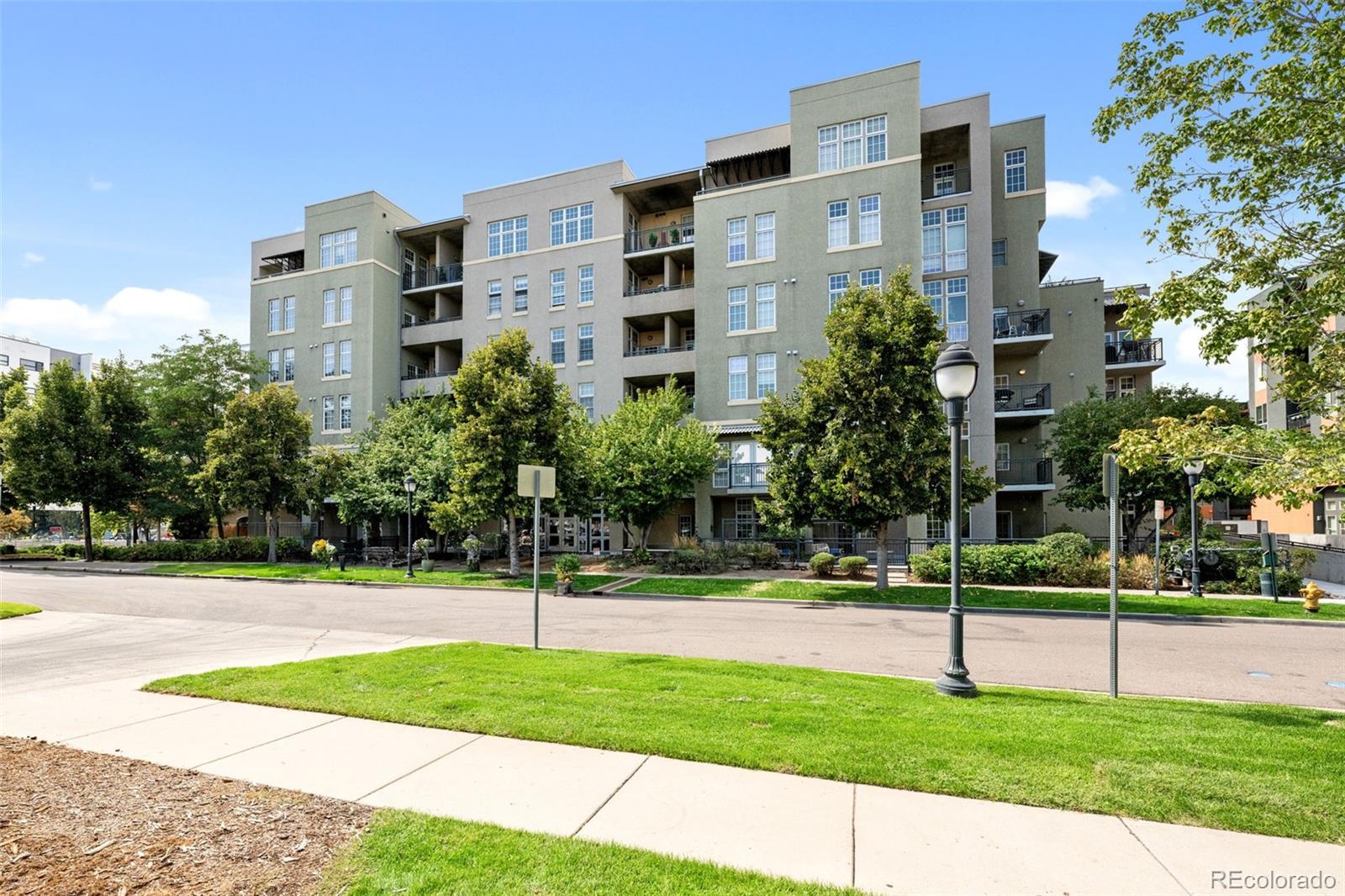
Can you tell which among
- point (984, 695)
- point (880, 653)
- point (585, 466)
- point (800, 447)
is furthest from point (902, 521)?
point (984, 695)

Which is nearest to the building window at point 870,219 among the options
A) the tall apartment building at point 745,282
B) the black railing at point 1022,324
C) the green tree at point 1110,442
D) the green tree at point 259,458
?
the tall apartment building at point 745,282

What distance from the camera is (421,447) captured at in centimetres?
3238

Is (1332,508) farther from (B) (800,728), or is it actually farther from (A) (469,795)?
(A) (469,795)

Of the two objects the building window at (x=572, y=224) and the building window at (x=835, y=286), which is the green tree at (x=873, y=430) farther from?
the building window at (x=572, y=224)

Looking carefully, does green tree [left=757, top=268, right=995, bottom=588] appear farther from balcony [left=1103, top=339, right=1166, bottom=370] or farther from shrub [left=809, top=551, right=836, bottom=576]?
balcony [left=1103, top=339, right=1166, bottom=370]

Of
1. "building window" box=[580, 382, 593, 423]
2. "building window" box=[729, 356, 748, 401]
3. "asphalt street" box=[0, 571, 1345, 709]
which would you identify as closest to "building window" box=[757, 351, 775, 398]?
"building window" box=[729, 356, 748, 401]

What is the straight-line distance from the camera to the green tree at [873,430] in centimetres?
1961

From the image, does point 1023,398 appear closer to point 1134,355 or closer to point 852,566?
point 1134,355

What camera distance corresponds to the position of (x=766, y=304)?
32344mm

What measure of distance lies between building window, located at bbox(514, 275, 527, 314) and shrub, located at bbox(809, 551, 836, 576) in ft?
75.8

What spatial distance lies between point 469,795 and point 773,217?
31.5 meters

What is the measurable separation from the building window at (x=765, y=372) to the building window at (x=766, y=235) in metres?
5.03

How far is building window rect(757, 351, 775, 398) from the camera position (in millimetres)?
31953

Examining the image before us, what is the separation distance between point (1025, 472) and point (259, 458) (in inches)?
1428
